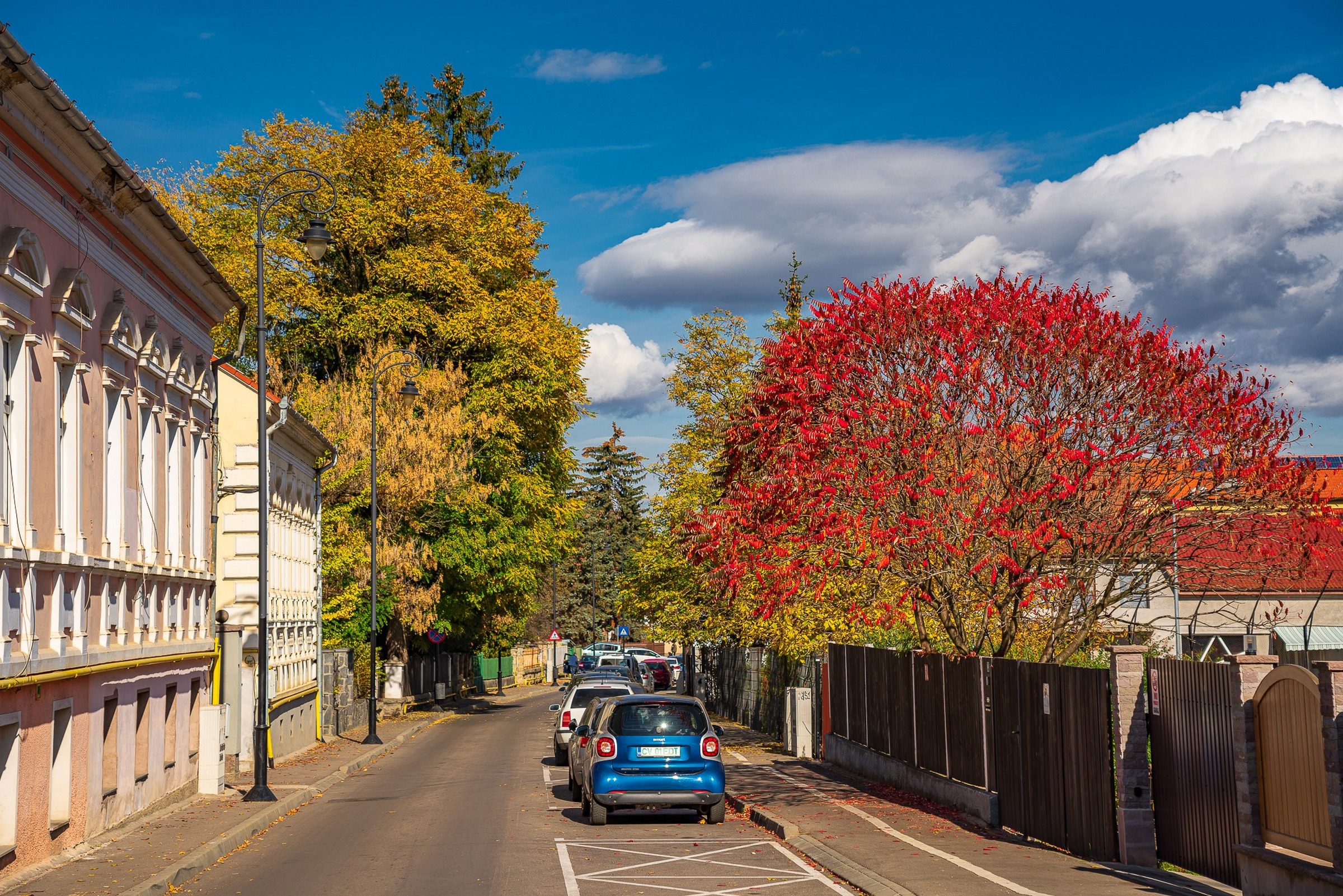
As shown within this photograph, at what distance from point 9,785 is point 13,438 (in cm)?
333

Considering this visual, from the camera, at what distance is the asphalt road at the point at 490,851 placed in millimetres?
12906

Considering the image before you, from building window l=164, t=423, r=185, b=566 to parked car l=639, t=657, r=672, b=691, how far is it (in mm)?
39677

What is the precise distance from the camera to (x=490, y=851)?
15.3m

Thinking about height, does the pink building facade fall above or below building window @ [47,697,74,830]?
above

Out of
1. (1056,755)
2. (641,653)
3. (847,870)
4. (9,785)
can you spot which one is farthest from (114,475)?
(641,653)

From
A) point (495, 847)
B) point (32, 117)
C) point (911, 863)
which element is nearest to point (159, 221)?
point (32, 117)

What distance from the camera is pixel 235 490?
2731 centimetres

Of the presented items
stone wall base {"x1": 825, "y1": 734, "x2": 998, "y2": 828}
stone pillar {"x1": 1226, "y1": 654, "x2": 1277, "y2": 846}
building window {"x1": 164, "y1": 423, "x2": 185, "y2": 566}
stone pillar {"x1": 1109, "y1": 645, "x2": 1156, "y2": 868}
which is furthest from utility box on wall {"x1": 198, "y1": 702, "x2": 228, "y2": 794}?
stone pillar {"x1": 1226, "y1": 654, "x2": 1277, "y2": 846}

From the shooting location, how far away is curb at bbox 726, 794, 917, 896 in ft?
39.8

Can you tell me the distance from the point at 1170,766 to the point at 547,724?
104 feet

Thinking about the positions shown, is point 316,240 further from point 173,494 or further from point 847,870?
point 847,870

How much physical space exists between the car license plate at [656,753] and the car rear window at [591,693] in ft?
31.6

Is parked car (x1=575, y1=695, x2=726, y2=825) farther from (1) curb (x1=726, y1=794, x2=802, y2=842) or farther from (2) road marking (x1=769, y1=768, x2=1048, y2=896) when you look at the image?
(2) road marking (x1=769, y1=768, x2=1048, y2=896)

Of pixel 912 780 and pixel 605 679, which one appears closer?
pixel 912 780
